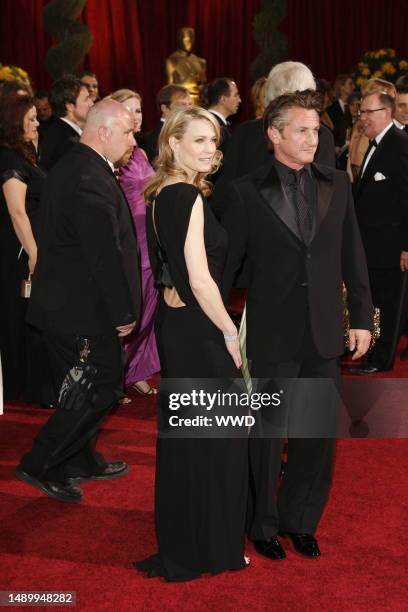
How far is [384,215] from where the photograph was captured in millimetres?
5848

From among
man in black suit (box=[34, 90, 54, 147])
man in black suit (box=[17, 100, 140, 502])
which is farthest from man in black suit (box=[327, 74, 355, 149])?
man in black suit (box=[17, 100, 140, 502])

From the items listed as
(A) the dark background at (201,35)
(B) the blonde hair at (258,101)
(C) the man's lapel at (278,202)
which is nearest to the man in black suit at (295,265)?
(C) the man's lapel at (278,202)

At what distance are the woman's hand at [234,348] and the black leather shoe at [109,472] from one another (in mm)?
1329

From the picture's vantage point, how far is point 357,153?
6641mm

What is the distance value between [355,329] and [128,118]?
1263 mm

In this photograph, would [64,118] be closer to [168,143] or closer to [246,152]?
[246,152]

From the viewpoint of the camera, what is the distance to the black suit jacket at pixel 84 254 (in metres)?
3.66

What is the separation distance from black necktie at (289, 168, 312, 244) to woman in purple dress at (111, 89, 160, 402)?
6.49 feet

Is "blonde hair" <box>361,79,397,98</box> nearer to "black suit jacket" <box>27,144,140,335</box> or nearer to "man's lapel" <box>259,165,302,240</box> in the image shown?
"black suit jacket" <box>27,144,140,335</box>

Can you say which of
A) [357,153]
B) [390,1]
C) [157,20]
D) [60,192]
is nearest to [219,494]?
[60,192]

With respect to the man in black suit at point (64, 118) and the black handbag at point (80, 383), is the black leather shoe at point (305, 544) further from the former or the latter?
the man in black suit at point (64, 118)

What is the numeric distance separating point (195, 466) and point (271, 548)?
1.61 ft

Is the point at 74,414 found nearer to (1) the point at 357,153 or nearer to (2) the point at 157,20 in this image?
(1) the point at 357,153

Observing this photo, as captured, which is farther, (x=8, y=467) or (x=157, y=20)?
(x=157, y=20)
